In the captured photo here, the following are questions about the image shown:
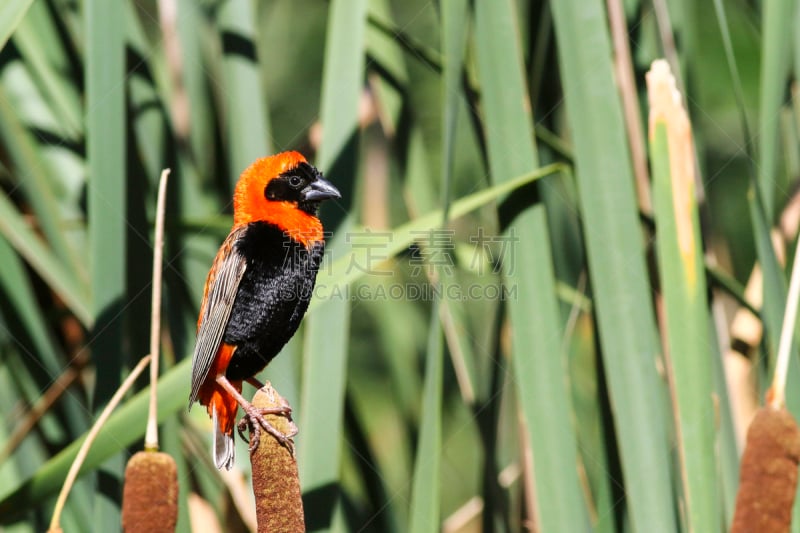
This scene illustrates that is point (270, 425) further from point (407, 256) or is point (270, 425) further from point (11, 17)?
point (407, 256)

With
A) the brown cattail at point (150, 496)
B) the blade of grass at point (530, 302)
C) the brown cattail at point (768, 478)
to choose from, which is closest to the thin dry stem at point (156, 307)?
the brown cattail at point (150, 496)

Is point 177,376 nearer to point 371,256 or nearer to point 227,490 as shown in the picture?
point 371,256

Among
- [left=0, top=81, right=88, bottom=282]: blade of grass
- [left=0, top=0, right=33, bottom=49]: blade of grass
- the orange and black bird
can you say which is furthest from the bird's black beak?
[left=0, top=0, right=33, bottom=49]: blade of grass

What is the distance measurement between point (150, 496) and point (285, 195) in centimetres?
100

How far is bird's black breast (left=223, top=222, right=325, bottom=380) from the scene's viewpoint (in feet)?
5.78

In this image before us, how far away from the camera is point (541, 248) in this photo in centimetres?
159

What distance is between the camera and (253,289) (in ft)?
5.90

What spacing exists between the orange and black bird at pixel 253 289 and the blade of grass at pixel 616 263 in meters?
0.55

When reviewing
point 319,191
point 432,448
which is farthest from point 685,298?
point 319,191

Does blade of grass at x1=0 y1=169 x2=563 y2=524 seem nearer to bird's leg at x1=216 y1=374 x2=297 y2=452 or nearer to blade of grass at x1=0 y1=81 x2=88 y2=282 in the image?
bird's leg at x1=216 y1=374 x2=297 y2=452

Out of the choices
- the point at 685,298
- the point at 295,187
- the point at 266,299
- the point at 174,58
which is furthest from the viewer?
the point at 174,58

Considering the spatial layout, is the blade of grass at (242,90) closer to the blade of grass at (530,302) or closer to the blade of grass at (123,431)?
the blade of grass at (123,431)

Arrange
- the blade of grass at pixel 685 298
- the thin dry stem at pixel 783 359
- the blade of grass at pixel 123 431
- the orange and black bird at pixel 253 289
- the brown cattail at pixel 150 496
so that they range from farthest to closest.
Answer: the orange and black bird at pixel 253 289, the blade of grass at pixel 123 431, the blade of grass at pixel 685 298, the thin dry stem at pixel 783 359, the brown cattail at pixel 150 496

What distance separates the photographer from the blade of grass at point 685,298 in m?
1.33
